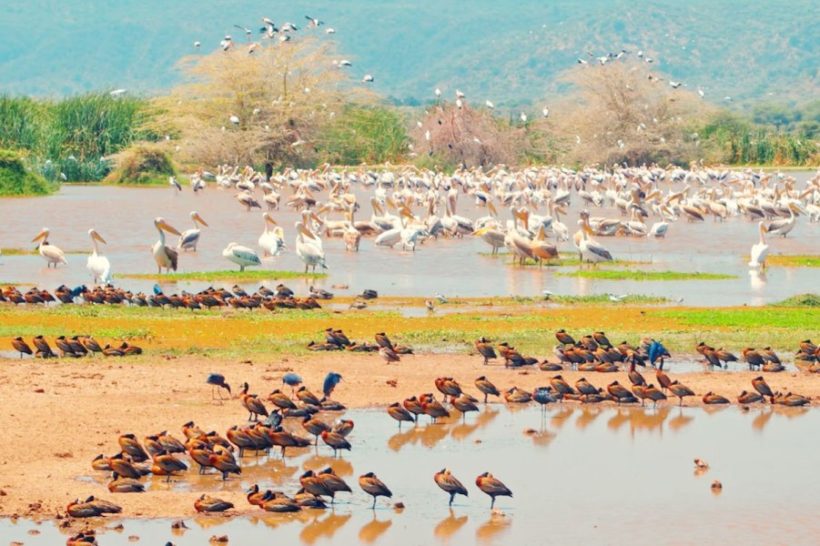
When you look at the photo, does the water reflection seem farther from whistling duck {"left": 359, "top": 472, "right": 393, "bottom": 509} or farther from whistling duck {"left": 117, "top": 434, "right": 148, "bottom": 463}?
whistling duck {"left": 117, "top": 434, "right": 148, "bottom": 463}

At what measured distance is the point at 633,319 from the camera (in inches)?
853

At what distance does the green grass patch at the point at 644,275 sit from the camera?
27469mm

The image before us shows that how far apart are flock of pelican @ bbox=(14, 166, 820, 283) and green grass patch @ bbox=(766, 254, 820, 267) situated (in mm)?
504

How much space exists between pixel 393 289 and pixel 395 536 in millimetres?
14160

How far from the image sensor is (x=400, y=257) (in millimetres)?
31844

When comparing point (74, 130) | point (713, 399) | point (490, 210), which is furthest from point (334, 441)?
point (74, 130)

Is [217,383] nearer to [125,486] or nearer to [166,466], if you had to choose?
[166,466]

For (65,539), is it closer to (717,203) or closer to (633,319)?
(633,319)

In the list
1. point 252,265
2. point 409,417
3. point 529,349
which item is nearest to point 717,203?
point 252,265

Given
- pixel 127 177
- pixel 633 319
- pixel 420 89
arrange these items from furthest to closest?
1. pixel 420 89
2. pixel 127 177
3. pixel 633 319

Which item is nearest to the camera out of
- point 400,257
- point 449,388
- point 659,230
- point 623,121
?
point 449,388

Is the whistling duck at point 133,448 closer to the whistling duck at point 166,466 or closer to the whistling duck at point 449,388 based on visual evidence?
the whistling duck at point 166,466

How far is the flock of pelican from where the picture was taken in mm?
29677

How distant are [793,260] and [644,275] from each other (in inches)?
197
